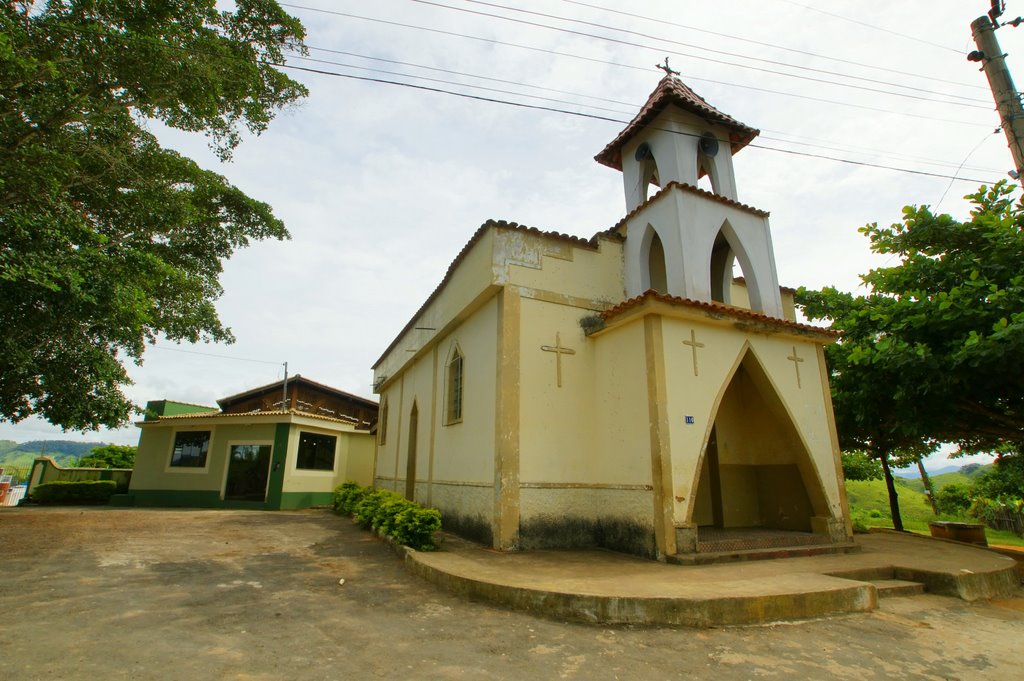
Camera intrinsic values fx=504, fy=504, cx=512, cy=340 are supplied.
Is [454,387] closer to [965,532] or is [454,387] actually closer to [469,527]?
[469,527]

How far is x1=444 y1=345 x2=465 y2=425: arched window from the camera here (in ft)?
35.8

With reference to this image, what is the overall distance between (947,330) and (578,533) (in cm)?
684

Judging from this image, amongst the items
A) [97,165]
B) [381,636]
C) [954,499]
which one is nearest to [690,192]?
[381,636]

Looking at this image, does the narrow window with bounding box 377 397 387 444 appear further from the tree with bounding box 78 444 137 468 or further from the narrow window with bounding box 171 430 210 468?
the tree with bounding box 78 444 137 468

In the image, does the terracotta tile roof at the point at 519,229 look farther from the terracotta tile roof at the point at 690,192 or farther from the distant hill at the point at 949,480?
the distant hill at the point at 949,480

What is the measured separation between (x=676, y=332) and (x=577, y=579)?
4.08m

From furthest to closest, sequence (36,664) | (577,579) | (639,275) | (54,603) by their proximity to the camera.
A: 1. (639,275)
2. (577,579)
3. (54,603)
4. (36,664)

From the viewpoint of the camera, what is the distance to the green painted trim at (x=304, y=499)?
1800 centimetres

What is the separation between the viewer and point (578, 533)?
8.42 metres

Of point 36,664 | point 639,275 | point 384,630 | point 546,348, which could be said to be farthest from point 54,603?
point 639,275

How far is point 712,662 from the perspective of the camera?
392 centimetres

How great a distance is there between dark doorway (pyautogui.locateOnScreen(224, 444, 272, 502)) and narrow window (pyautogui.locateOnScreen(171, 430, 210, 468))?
56.3 inches

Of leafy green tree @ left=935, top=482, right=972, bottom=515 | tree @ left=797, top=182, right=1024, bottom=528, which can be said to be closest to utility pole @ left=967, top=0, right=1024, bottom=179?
tree @ left=797, top=182, right=1024, bottom=528

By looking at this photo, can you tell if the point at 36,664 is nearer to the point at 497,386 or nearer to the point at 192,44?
the point at 497,386
